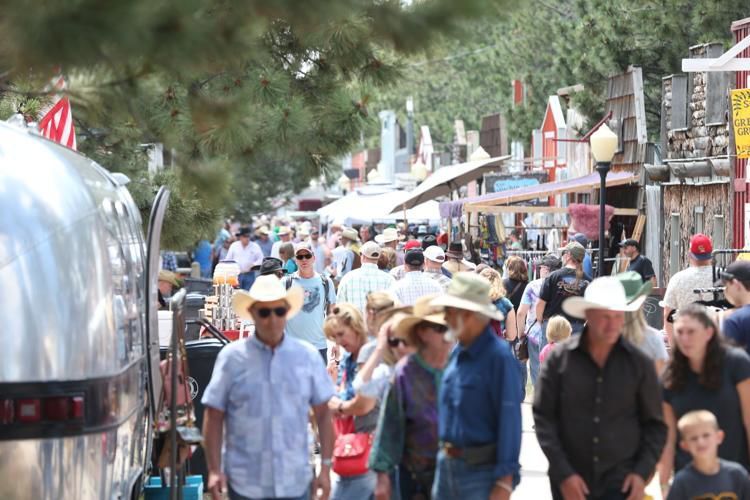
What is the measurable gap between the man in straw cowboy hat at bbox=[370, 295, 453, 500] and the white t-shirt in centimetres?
552

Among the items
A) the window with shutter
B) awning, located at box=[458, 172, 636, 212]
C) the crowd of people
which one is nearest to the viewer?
the crowd of people

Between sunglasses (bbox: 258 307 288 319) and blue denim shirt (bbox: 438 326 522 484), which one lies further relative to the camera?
sunglasses (bbox: 258 307 288 319)

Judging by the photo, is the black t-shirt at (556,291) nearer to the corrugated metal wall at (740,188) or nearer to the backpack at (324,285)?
the backpack at (324,285)

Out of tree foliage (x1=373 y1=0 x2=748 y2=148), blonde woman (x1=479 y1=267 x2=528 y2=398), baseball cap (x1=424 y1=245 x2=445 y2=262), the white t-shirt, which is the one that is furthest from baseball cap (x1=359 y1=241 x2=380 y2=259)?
the white t-shirt

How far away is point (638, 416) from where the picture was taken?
6.96 m

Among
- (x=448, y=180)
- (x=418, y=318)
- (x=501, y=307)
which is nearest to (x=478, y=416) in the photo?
(x=418, y=318)

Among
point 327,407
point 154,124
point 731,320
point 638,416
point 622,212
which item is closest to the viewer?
point 638,416

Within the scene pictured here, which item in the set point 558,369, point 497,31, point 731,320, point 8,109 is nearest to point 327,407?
point 558,369

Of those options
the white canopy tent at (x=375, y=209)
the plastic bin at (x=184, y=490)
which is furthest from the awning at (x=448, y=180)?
the plastic bin at (x=184, y=490)

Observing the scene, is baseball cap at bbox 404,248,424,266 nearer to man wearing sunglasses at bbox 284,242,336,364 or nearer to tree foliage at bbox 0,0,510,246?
man wearing sunglasses at bbox 284,242,336,364

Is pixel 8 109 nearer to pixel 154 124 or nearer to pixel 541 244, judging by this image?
pixel 154 124

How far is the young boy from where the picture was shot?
7.01 metres

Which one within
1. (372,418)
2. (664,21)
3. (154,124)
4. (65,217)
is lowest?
(372,418)

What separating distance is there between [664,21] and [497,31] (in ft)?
81.0
